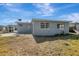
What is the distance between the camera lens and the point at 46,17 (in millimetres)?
5773

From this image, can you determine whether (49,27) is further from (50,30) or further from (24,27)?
(24,27)

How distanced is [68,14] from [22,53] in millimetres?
1672

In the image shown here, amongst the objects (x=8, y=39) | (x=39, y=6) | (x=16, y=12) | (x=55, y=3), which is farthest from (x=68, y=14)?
(x=8, y=39)

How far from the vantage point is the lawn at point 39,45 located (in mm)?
5344

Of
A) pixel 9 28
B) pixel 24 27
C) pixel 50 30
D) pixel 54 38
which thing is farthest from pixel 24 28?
pixel 54 38

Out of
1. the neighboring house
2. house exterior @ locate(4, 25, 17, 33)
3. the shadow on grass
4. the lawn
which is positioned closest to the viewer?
the lawn

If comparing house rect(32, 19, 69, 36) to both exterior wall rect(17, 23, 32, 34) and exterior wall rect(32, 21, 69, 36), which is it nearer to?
exterior wall rect(32, 21, 69, 36)

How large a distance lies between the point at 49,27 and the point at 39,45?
1.83 metres

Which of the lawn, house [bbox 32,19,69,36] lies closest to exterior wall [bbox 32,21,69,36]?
house [bbox 32,19,69,36]

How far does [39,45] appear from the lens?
18.7 ft

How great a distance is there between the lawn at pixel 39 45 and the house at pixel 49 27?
1.37ft

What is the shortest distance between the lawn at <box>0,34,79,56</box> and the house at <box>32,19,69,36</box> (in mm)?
419

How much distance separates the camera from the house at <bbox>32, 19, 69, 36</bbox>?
639 cm

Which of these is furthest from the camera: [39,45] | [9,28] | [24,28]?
[24,28]
